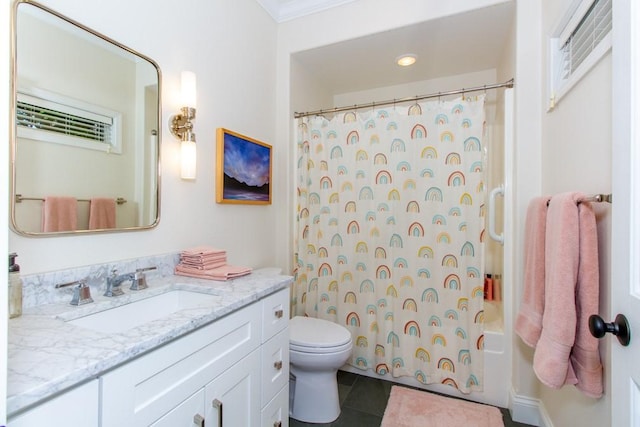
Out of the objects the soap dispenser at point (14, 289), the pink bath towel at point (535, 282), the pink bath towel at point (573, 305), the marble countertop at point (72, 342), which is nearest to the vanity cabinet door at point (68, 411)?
the marble countertop at point (72, 342)

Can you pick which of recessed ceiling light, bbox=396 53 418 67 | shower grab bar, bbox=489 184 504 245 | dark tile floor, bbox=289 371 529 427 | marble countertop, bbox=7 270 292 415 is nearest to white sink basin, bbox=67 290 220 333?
marble countertop, bbox=7 270 292 415

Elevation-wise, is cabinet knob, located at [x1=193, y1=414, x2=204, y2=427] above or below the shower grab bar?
below

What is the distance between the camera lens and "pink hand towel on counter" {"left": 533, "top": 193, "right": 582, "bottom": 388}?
1071mm

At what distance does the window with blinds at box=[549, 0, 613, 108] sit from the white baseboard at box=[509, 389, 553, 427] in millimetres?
1618

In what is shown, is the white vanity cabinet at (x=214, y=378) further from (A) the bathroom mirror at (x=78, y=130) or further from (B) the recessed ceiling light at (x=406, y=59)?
(B) the recessed ceiling light at (x=406, y=59)

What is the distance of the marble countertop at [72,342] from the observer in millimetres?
593

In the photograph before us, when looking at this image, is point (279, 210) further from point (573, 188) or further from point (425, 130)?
point (573, 188)

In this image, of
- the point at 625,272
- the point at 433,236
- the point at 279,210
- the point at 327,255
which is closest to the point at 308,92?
the point at 279,210

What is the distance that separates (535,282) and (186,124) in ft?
5.97

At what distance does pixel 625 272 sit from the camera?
688mm

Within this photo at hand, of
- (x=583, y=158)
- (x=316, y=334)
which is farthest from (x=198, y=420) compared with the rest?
(x=583, y=158)

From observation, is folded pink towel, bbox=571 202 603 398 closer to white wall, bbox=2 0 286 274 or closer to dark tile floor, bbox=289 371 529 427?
dark tile floor, bbox=289 371 529 427

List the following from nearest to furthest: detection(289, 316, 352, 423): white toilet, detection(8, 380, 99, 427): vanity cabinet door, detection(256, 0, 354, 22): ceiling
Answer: detection(8, 380, 99, 427): vanity cabinet door < detection(289, 316, 352, 423): white toilet < detection(256, 0, 354, 22): ceiling

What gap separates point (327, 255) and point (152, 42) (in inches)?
64.7
